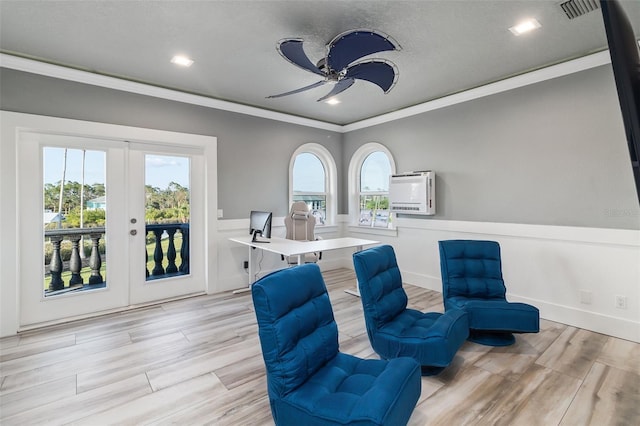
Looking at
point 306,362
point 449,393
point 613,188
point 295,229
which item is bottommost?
point 449,393

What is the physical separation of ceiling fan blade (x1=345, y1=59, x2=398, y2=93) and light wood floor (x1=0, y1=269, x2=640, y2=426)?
2.46m

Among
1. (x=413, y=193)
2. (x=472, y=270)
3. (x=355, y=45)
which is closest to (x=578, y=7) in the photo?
(x=355, y=45)

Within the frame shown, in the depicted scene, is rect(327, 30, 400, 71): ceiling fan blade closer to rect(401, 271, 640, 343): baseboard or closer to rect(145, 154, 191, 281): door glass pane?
rect(145, 154, 191, 281): door glass pane

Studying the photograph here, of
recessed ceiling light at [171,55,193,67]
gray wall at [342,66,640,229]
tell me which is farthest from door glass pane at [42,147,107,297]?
gray wall at [342,66,640,229]

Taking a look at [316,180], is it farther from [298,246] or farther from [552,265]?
[552,265]

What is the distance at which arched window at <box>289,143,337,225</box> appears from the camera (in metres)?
5.56

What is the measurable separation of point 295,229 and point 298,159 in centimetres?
142

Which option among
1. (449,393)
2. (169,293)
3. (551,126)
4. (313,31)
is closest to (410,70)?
(313,31)

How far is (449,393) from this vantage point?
85.6 inches

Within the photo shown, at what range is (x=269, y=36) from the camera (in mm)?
2803

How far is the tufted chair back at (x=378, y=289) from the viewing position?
2.43 meters

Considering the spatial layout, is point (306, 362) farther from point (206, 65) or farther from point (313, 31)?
point (206, 65)

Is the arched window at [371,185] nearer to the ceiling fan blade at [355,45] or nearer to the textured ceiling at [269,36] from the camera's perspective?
the textured ceiling at [269,36]

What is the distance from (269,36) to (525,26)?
2.18 meters
